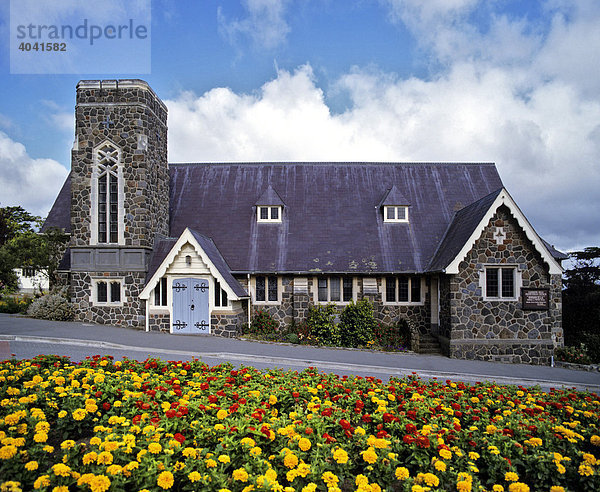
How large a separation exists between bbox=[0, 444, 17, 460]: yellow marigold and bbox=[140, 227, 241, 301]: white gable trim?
13283 millimetres

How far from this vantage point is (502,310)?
1672cm

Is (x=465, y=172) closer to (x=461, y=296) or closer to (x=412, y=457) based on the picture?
(x=461, y=296)

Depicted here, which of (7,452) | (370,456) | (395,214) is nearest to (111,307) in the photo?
(395,214)

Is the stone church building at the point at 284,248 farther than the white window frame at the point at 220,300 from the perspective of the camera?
No

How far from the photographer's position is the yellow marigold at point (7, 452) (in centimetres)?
419

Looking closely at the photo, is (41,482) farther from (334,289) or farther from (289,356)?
(334,289)

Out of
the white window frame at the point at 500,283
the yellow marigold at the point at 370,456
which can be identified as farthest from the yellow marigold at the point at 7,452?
the white window frame at the point at 500,283

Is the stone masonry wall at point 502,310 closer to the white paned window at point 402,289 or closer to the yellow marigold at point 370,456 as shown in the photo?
the white paned window at point 402,289

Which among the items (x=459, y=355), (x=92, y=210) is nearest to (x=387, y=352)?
(x=459, y=355)

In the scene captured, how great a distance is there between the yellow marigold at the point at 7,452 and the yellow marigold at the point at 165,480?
5.25ft

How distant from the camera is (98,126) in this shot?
19.4 meters

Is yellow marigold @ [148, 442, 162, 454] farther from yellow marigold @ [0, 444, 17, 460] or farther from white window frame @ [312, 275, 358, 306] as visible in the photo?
white window frame @ [312, 275, 358, 306]

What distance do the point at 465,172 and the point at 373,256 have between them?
861 cm

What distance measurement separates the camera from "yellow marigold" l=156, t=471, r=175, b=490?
3914mm
